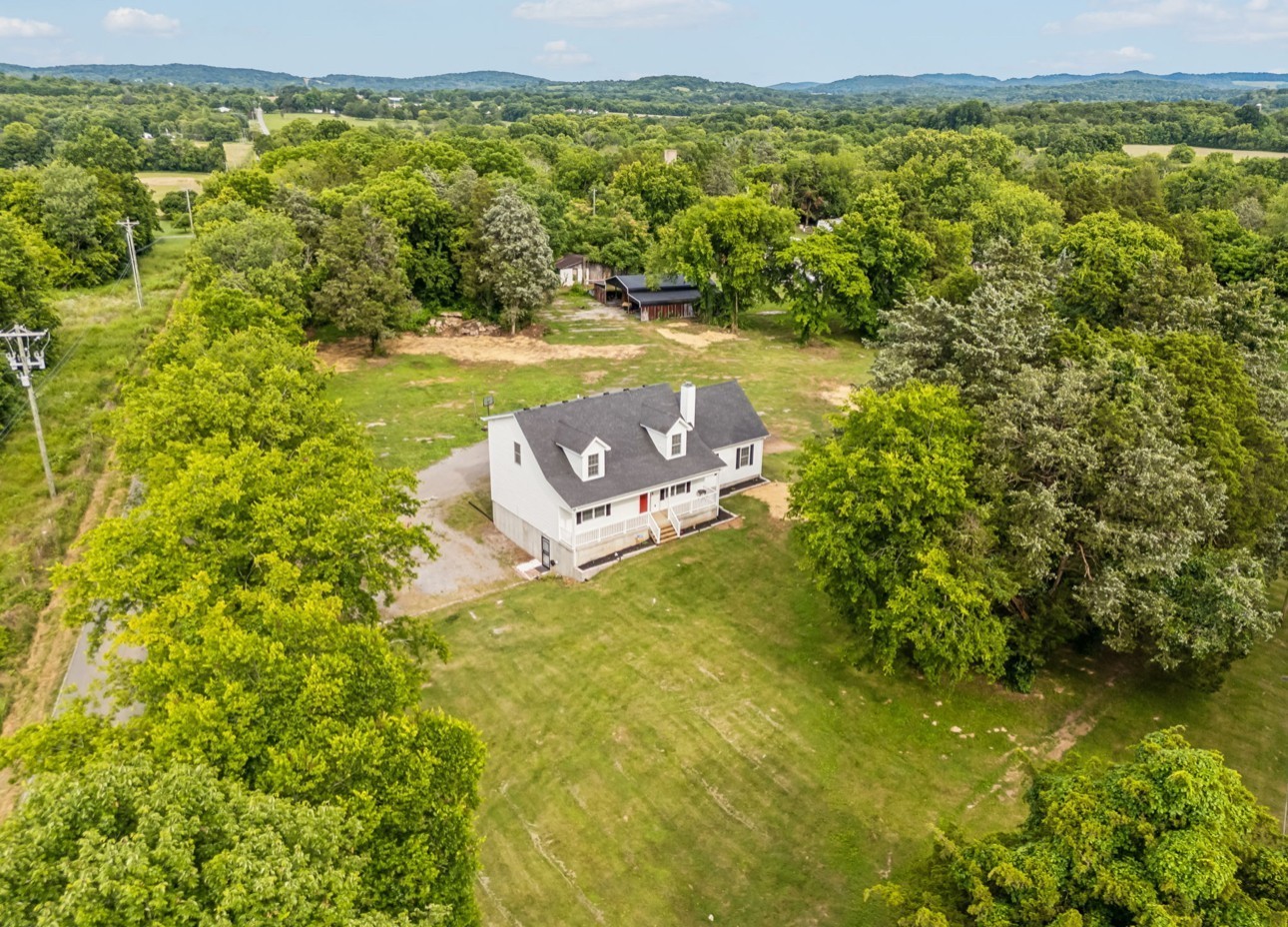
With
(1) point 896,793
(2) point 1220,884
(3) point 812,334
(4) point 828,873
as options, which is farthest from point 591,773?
(3) point 812,334

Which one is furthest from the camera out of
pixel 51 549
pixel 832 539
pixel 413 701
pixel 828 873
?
pixel 51 549

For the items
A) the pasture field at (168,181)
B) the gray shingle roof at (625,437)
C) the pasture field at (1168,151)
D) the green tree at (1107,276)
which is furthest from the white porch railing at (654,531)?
the pasture field at (1168,151)

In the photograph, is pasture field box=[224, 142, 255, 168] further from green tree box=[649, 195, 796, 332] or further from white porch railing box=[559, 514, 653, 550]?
white porch railing box=[559, 514, 653, 550]

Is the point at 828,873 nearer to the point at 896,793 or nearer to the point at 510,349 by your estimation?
the point at 896,793

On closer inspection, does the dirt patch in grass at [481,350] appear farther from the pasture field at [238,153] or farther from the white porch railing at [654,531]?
the pasture field at [238,153]

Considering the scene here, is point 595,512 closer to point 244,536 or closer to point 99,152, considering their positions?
point 244,536

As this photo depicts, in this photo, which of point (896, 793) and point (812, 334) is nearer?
point (896, 793)
